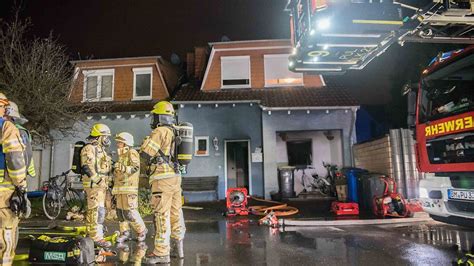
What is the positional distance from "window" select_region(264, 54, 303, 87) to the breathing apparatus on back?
9206 millimetres

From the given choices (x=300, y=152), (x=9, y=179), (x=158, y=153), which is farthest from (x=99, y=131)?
(x=300, y=152)

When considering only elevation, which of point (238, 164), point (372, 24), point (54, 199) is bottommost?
point (54, 199)

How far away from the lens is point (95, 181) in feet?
18.1

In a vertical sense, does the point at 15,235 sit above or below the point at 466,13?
below

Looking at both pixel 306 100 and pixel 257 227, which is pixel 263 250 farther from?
pixel 306 100

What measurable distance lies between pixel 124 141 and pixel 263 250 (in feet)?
10.4

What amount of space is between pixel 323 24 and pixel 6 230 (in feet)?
15.6

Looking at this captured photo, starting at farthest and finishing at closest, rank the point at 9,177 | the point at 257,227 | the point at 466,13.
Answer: the point at 257,227
the point at 466,13
the point at 9,177

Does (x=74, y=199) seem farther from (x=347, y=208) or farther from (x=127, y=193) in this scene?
(x=347, y=208)

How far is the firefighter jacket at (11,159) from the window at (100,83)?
11015 millimetres

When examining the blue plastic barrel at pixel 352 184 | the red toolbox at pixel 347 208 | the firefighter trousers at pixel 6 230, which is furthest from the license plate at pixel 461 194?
the firefighter trousers at pixel 6 230

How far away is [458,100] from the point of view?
16.3 feet

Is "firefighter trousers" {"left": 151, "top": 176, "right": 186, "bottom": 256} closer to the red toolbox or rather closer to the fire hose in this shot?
the fire hose

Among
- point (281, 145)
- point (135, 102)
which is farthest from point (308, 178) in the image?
point (135, 102)
